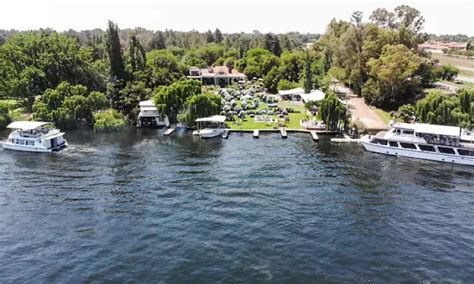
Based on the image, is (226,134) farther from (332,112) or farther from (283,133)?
(332,112)

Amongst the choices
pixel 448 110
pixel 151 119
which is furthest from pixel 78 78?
pixel 448 110

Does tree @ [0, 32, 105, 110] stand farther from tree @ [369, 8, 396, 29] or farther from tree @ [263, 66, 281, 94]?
tree @ [369, 8, 396, 29]

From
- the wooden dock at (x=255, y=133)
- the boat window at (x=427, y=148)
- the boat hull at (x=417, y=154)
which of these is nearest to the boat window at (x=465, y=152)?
the boat hull at (x=417, y=154)

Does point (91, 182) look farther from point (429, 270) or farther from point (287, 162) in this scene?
point (429, 270)

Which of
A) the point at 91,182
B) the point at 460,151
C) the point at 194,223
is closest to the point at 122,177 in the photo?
the point at 91,182

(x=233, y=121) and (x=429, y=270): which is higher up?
(x=233, y=121)

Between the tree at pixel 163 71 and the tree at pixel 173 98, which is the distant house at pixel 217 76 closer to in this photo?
the tree at pixel 163 71
